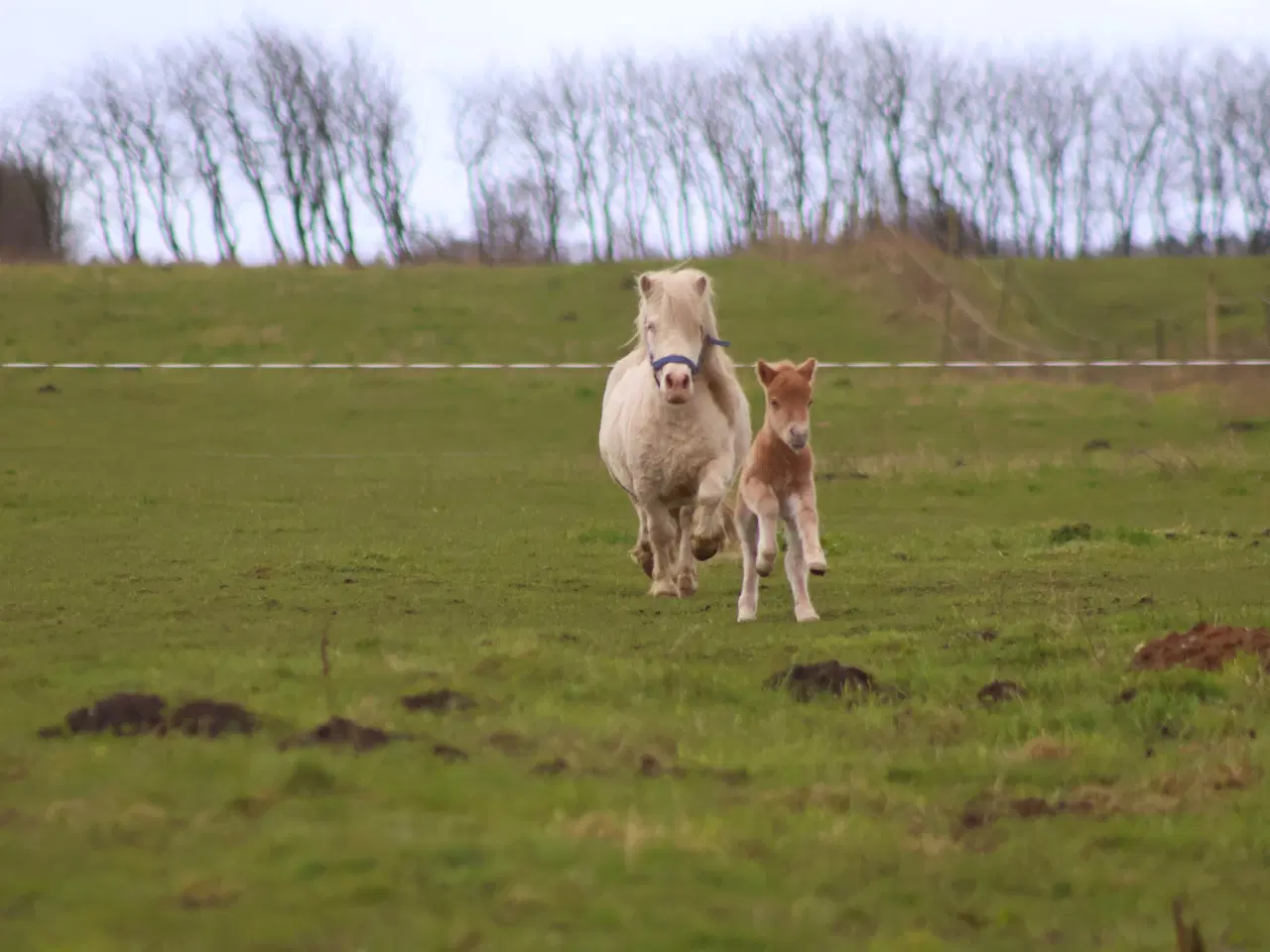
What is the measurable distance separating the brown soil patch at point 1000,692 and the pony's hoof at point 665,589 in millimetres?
4081

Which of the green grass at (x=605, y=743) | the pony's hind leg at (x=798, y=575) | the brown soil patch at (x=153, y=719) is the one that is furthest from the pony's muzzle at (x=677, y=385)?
the brown soil patch at (x=153, y=719)

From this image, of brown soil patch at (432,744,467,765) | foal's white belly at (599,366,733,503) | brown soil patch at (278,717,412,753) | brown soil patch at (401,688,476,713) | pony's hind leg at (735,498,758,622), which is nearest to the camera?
brown soil patch at (432,744,467,765)

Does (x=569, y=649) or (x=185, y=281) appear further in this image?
(x=185, y=281)

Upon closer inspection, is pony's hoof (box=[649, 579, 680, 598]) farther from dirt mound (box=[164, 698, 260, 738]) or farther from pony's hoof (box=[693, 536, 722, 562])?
dirt mound (box=[164, 698, 260, 738])

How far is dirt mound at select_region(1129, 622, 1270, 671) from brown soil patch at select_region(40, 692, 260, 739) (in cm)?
412

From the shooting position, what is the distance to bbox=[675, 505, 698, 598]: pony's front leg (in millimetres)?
11602

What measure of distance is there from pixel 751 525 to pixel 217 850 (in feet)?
19.2

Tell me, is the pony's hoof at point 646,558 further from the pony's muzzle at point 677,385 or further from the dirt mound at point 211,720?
the dirt mound at point 211,720

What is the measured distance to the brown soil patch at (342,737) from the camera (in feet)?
18.8

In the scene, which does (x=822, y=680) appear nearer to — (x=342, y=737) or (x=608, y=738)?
(x=608, y=738)

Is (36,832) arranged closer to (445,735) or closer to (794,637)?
(445,735)

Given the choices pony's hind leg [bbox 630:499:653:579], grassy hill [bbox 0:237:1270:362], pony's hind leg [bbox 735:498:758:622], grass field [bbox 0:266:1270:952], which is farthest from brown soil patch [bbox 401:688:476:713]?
grassy hill [bbox 0:237:1270:362]

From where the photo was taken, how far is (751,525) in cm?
991

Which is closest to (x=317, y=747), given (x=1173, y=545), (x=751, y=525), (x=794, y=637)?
(x=794, y=637)
